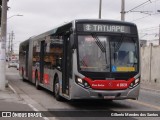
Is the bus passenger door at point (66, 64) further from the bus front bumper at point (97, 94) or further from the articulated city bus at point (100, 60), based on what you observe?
the bus front bumper at point (97, 94)

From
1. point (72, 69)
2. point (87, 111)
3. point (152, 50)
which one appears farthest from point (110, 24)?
point (152, 50)

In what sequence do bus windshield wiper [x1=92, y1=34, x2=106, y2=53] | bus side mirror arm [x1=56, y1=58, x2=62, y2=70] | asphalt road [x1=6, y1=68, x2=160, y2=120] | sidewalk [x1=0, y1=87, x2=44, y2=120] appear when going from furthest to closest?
bus side mirror arm [x1=56, y1=58, x2=62, y2=70] → bus windshield wiper [x1=92, y1=34, x2=106, y2=53] → asphalt road [x1=6, y1=68, x2=160, y2=120] → sidewalk [x1=0, y1=87, x2=44, y2=120]

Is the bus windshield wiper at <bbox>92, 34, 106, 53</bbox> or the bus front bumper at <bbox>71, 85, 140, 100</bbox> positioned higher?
the bus windshield wiper at <bbox>92, 34, 106, 53</bbox>

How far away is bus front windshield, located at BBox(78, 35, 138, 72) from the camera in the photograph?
1440 cm

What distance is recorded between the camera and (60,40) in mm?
16594

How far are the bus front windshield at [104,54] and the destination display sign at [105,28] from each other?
25 cm

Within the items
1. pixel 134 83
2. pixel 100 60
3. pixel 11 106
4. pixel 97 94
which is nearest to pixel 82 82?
pixel 97 94

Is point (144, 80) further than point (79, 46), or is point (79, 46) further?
point (144, 80)

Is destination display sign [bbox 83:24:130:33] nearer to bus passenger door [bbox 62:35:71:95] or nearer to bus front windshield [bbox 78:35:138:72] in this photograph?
bus front windshield [bbox 78:35:138:72]

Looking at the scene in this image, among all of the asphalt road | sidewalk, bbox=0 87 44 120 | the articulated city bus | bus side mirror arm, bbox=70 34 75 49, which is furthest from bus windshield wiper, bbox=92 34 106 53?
sidewalk, bbox=0 87 44 120

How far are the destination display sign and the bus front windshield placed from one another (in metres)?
0.25

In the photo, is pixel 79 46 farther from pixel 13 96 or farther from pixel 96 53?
pixel 13 96

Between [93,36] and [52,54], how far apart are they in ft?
12.5

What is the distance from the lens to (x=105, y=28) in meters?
14.8
